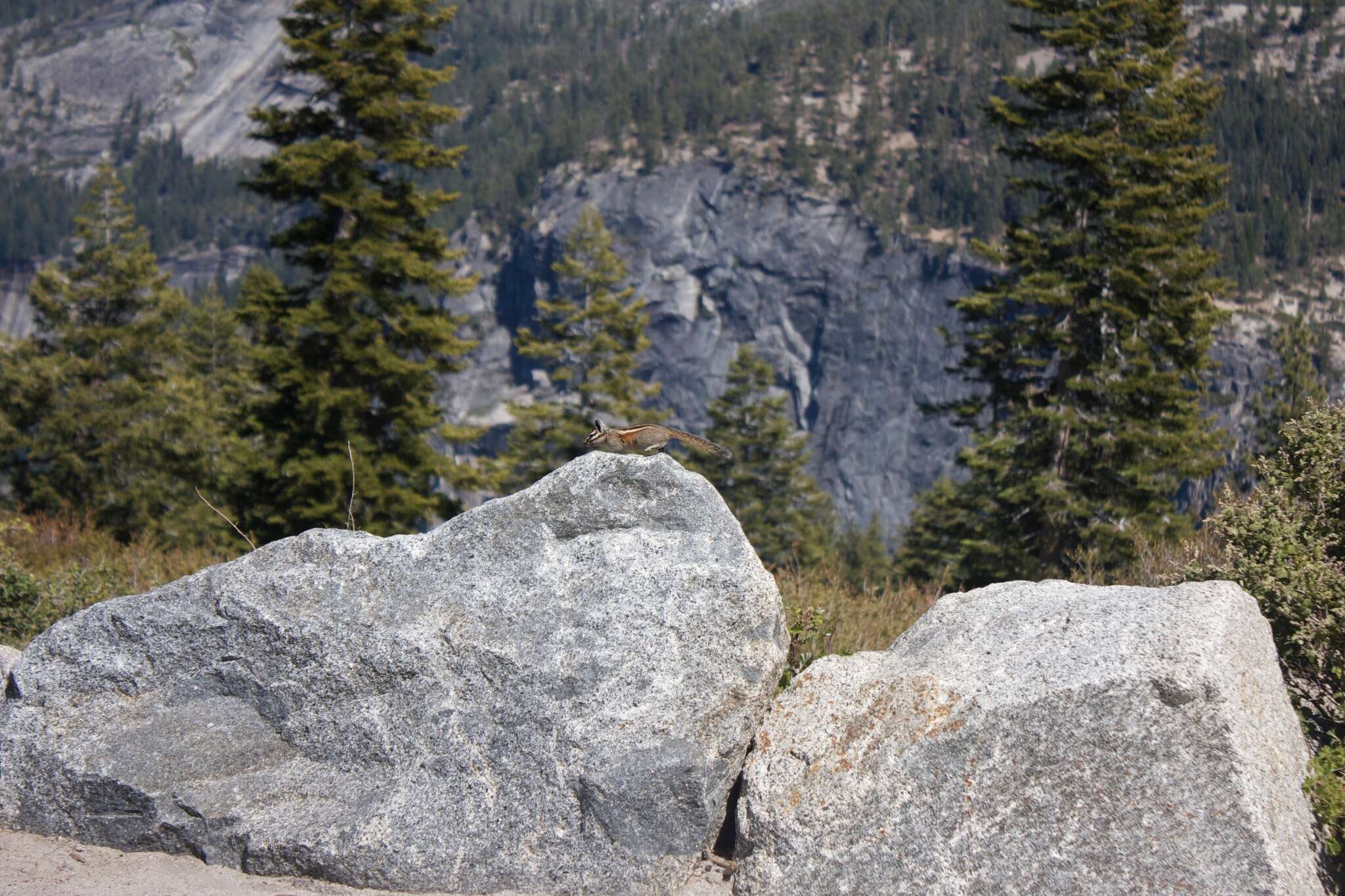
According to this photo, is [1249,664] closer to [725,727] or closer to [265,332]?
[725,727]

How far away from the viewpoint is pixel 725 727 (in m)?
4.87

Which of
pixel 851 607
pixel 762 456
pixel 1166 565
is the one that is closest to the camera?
pixel 1166 565

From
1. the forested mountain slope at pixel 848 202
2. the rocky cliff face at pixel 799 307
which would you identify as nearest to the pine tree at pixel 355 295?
the forested mountain slope at pixel 848 202

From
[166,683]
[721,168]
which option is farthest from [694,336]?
[166,683]

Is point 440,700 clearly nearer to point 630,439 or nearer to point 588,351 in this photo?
point 630,439

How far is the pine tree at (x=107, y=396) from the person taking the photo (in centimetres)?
2486

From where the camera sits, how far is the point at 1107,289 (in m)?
16.5

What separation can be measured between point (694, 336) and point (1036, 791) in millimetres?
152246

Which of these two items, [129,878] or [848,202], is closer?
[129,878]

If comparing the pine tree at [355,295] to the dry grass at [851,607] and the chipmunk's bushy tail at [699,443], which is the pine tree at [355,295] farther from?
the chipmunk's bushy tail at [699,443]

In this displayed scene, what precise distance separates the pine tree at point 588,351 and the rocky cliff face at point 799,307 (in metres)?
109

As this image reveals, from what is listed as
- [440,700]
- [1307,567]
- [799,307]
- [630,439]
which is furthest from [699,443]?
[799,307]

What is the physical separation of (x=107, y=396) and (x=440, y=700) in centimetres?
2518

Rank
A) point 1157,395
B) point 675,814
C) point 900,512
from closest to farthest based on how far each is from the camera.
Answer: point 675,814 < point 1157,395 < point 900,512
